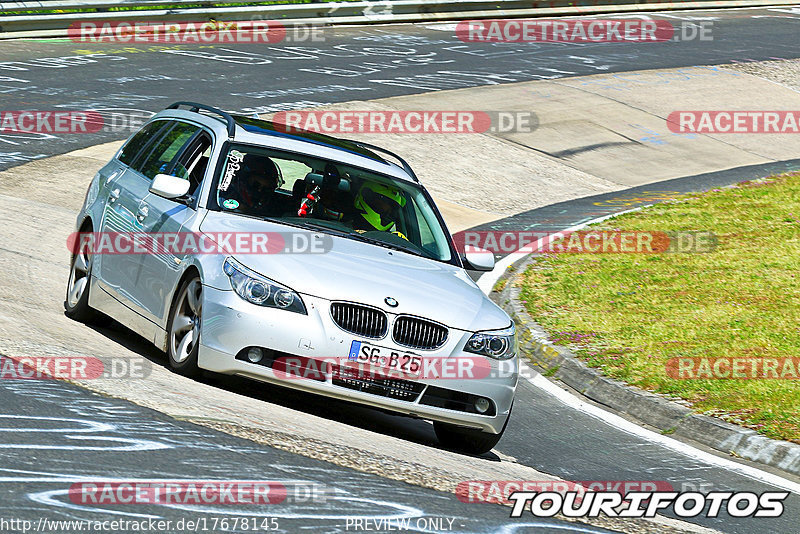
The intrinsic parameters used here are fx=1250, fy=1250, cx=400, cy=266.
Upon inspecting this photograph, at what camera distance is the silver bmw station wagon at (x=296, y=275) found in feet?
24.0

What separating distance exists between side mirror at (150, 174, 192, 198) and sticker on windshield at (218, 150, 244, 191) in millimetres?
280

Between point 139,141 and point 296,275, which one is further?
point 139,141

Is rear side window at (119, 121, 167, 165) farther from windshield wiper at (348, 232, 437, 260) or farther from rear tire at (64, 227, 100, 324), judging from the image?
windshield wiper at (348, 232, 437, 260)

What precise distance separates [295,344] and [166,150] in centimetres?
264

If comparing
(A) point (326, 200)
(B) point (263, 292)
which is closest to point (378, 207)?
(A) point (326, 200)

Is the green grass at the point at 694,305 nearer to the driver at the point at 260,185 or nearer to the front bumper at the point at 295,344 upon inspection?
the front bumper at the point at 295,344

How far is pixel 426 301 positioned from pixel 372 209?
138 centimetres

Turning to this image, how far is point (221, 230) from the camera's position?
26.0 ft

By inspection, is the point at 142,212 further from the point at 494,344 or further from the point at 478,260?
the point at 494,344

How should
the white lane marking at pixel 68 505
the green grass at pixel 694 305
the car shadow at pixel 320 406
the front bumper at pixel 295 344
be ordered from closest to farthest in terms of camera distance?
the white lane marking at pixel 68 505
the front bumper at pixel 295 344
the car shadow at pixel 320 406
the green grass at pixel 694 305

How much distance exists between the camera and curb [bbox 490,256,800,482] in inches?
336

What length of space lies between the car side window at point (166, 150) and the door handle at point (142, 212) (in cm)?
41

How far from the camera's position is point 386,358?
288 inches

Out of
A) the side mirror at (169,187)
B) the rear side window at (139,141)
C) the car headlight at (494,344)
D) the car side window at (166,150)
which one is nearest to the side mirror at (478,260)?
the car headlight at (494,344)
